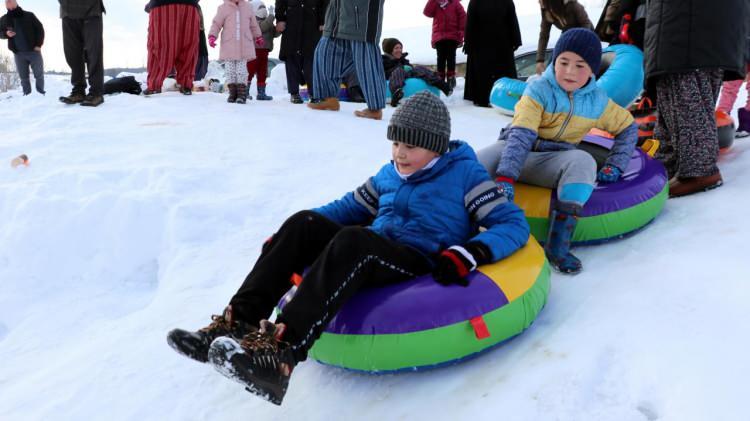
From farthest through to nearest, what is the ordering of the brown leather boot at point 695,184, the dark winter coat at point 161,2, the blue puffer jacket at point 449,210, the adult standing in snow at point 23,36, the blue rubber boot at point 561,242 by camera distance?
the adult standing in snow at point 23,36
the dark winter coat at point 161,2
the brown leather boot at point 695,184
the blue rubber boot at point 561,242
the blue puffer jacket at point 449,210

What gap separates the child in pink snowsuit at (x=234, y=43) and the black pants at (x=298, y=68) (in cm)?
54

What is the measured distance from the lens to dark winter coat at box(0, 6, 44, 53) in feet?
26.5

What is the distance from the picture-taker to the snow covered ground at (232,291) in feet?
5.30

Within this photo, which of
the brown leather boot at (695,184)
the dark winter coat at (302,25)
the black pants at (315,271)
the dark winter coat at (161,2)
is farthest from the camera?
the dark winter coat at (302,25)

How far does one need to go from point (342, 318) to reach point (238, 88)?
508 cm

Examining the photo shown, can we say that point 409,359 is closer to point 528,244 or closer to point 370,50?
point 528,244

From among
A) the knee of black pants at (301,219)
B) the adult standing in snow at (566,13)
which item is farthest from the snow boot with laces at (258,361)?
the adult standing in snow at (566,13)

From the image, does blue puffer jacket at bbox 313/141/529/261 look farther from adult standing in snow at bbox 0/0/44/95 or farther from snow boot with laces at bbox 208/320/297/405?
adult standing in snow at bbox 0/0/44/95

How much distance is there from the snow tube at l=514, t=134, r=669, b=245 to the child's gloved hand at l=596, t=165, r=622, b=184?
0.03 meters

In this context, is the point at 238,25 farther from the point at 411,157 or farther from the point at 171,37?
the point at 411,157

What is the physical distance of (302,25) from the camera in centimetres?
657

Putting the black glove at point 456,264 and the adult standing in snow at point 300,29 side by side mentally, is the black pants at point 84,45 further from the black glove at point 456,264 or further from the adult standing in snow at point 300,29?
the black glove at point 456,264

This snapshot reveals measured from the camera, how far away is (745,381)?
146cm

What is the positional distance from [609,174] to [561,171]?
382 millimetres
